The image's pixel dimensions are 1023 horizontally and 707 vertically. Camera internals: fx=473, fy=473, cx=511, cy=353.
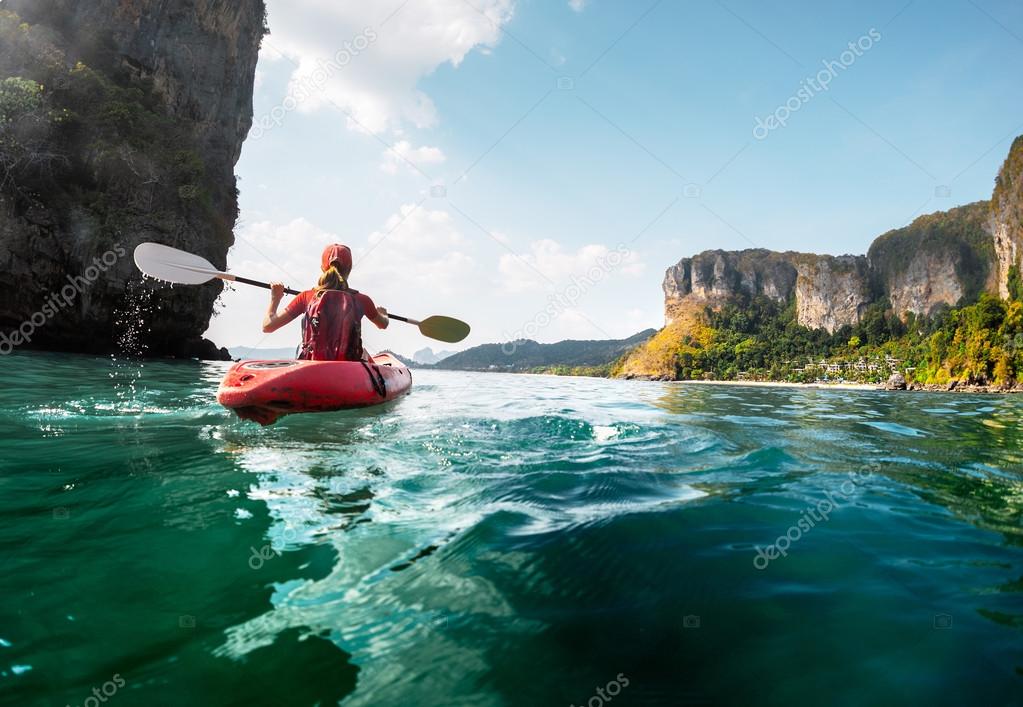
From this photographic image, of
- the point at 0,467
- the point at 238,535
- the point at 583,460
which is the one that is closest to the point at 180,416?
the point at 0,467

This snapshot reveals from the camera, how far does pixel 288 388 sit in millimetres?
5879

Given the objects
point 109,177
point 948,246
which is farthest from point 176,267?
point 948,246

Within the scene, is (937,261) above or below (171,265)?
above

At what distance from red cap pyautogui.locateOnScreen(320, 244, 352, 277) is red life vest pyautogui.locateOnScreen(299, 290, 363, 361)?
1.23ft

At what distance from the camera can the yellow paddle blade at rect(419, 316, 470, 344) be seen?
33.8 ft

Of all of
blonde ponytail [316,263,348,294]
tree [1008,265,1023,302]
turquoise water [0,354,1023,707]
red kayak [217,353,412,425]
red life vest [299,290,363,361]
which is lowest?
turquoise water [0,354,1023,707]

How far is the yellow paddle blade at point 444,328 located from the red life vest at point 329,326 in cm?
288

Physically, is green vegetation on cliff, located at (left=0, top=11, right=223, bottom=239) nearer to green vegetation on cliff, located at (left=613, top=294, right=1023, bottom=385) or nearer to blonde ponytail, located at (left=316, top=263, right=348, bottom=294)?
blonde ponytail, located at (left=316, top=263, right=348, bottom=294)

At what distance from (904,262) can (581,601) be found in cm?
15241

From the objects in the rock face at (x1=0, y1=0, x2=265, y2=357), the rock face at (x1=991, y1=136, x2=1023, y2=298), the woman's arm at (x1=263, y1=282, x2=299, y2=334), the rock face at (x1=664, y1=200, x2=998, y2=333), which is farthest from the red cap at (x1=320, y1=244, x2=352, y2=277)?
the rock face at (x1=664, y1=200, x2=998, y2=333)

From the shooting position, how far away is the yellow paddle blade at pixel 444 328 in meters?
10.3

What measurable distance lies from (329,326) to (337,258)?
108 centimetres

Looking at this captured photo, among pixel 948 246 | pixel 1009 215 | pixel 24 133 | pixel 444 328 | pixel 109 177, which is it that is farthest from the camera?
pixel 948 246

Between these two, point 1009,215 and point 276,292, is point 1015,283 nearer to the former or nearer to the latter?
point 1009,215
